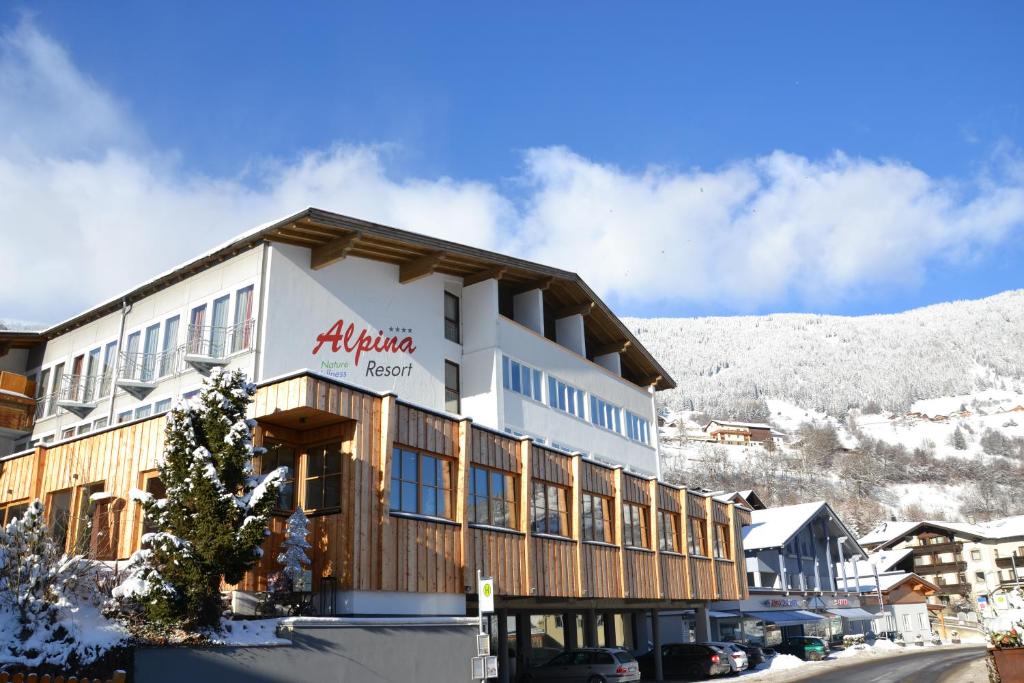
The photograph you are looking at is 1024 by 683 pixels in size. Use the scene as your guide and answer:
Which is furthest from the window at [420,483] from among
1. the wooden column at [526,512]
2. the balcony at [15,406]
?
the balcony at [15,406]

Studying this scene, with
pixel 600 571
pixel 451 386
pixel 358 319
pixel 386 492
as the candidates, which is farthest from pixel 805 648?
pixel 386 492

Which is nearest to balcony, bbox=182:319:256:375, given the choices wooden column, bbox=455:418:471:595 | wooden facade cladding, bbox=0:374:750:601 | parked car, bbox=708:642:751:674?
wooden facade cladding, bbox=0:374:750:601

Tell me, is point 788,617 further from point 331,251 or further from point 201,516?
point 201,516

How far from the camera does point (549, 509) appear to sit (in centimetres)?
2625

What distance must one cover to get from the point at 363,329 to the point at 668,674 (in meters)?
18.5

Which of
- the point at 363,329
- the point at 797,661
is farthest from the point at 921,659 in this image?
the point at 363,329

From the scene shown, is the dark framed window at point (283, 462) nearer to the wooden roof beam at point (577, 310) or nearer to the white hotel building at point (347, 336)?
the white hotel building at point (347, 336)

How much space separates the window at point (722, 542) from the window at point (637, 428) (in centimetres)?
522

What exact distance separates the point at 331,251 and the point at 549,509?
1007 cm

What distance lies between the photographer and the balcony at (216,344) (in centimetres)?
2516

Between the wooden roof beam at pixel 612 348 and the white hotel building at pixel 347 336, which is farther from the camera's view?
the wooden roof beam at pixel 612 348

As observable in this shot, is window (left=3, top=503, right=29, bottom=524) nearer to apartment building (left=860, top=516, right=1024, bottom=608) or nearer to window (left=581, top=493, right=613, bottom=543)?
window (left=581, top=493, right=613, bottom=543)

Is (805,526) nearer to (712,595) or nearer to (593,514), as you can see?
(712,595)

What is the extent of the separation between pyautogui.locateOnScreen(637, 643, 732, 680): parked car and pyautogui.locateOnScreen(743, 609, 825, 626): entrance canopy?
39.8 feet
